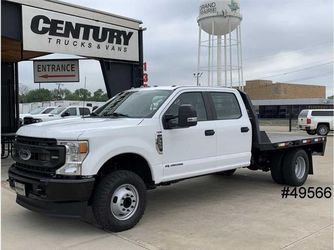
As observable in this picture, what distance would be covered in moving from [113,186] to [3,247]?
151 cm

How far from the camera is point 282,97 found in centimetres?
7756

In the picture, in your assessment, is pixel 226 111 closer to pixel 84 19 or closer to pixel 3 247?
pixel 3 247

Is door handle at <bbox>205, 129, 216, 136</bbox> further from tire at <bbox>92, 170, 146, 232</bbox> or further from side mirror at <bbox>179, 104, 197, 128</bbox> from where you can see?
tire at <bbox>92, 170, 146, 232</bbox>

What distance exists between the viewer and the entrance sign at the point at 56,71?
1441cm

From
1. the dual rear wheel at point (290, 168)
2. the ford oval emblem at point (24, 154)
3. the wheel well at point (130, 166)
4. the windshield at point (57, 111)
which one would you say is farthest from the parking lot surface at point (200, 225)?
the windshield at point (57, 111)

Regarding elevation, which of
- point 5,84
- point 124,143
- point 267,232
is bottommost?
point 267,232

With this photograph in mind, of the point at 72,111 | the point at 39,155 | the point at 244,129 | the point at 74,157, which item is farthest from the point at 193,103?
the point at 72,111

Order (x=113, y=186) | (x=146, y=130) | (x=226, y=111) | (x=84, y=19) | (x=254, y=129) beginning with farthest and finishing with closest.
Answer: (x=84, y=19), (x=254, y=129), (x=226, y=111), (x=146, y=130), (x=113, y=186)

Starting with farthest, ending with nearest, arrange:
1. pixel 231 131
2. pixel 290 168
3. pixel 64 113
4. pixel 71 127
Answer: pixel 64 113 → pixel 290 168 → pixel 231 131 → pixel 71 127

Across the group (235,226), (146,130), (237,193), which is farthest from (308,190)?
(146,130)

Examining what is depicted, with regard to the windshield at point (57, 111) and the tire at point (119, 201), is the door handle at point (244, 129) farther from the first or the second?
the windshield at point (57, 111)

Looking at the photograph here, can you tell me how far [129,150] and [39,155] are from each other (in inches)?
47.3

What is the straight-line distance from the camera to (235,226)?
607 centimetres

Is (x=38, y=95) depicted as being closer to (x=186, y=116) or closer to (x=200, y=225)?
(x=186, y=116)
